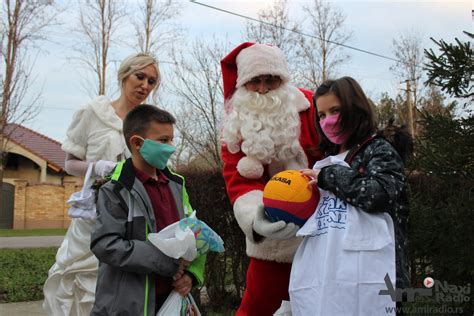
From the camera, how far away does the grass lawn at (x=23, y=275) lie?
7746mm

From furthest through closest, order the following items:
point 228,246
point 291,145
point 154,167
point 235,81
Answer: point 228,246 → point 235,81 → point 291,145 → point 154,167

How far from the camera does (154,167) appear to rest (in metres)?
3.08

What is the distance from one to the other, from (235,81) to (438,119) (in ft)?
5.66

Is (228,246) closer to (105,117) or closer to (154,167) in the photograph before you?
(105,117)

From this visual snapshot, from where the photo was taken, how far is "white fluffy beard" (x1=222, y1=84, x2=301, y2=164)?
3.31 m

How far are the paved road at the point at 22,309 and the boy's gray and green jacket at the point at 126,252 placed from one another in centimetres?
439

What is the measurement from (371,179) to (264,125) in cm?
108

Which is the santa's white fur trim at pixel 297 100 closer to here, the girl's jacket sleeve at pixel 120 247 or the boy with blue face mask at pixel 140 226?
the boy with blue face mask at pixel 140 226

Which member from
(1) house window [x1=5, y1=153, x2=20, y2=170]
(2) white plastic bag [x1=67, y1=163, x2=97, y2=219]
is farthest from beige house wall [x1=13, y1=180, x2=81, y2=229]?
(2) white plastic bag [x1=67, y1=163, x2=97, y2=219]

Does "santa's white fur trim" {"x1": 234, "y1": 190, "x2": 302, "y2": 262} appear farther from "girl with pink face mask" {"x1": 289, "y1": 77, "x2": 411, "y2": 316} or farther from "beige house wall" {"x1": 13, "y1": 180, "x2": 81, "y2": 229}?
"beige house wall" {"x1": 13, "y1": 180, "x2": 81, "y2": 229}

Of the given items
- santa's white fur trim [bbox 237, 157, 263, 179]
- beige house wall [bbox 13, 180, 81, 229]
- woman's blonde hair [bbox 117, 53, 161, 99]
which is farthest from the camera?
A: beige house wall [bbox 13, 180, 81, 229]

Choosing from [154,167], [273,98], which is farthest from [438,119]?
[154,167]

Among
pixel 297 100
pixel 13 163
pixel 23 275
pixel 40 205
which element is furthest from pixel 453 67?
pixel 13 163

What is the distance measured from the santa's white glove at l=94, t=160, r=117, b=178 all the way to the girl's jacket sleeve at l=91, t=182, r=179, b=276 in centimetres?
81
